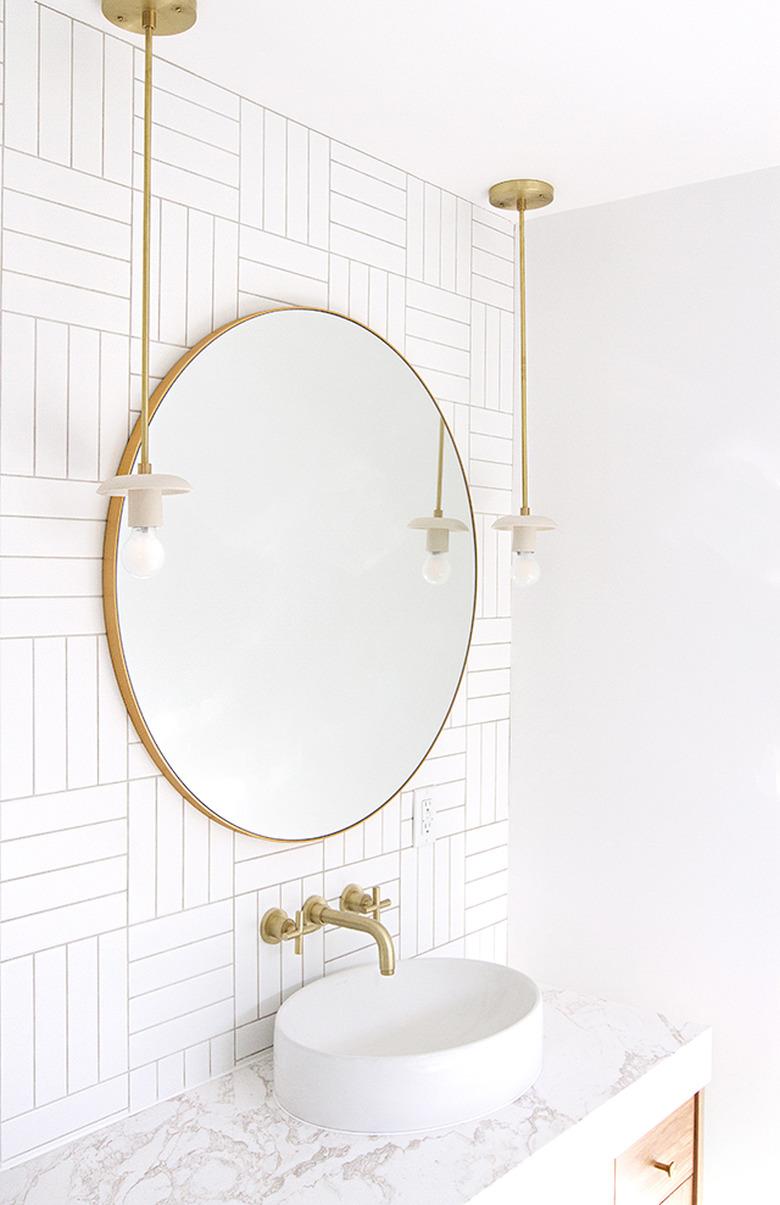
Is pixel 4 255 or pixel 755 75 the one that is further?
pixel 755 75

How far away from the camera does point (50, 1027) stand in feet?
5.13

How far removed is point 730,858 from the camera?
7.07ft

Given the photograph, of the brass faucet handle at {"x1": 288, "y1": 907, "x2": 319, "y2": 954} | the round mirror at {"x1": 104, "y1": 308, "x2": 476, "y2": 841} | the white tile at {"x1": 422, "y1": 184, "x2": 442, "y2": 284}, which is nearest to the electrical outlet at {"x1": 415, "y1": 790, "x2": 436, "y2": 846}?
the round mirror at {"x1": 104, "y1": 308, "x2": 476, "y2": 841}

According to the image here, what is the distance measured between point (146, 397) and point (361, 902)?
1.01m

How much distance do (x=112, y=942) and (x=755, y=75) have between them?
1646 mm

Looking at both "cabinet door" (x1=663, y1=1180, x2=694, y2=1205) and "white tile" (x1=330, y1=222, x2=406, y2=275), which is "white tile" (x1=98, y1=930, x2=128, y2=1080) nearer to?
"cabinet door" (x1=663, y1=1180, x2=694, y2=1205)

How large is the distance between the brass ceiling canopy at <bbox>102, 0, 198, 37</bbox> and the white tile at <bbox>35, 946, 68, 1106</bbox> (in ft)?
4.29

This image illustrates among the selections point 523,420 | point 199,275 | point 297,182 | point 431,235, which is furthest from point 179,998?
point 431,235

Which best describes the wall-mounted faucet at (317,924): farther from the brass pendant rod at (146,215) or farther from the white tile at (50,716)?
the brass pendant rod at (146,215)

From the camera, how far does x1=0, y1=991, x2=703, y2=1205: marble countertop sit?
1.48 metres

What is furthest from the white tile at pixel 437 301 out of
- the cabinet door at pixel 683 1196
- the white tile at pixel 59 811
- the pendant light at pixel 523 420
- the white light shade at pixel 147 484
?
the cabinet door at pixel 683 1196

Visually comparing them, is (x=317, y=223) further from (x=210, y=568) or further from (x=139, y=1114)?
(x=139, y=1114)

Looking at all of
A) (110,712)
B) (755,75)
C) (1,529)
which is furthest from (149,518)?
(755,75)

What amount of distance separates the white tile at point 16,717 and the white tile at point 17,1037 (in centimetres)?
25
